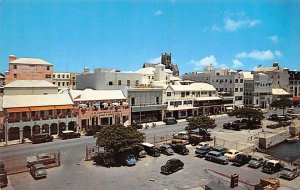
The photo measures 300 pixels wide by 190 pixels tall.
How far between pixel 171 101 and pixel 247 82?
27.5 metres

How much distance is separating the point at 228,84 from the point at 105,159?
1746 inches

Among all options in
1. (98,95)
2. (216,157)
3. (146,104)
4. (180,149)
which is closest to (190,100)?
(146,104)

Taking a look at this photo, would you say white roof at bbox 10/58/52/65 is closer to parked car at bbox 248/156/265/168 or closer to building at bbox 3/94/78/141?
building at bbox 3/94/78/141

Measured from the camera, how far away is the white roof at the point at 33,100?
31300mm

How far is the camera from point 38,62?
46.1 metres

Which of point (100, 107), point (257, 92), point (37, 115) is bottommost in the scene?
point (37, 115)

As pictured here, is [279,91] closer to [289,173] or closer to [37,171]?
[289,173]

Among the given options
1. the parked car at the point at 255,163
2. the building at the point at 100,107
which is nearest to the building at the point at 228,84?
the building at the point at 100,107

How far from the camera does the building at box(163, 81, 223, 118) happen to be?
4697 cm

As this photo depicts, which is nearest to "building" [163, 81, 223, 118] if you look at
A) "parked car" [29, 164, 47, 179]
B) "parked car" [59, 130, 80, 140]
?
"parked car" [59, 130, 80, 140]

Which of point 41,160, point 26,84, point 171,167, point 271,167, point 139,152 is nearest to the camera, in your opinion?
point 171,167

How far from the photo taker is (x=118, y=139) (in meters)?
22.6

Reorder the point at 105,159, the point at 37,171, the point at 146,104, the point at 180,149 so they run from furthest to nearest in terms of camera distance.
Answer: the point at 146,104
the point at 180,149
the point at 105,159
the point at 37,171

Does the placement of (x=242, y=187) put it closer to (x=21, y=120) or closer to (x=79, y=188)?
(x=79, y=188)
